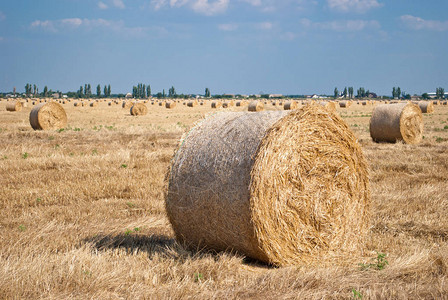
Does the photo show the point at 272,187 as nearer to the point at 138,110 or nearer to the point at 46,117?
the point at 46,117

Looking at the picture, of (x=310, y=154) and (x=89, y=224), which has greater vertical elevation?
(x=310, y=154)

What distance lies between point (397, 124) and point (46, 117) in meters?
14.7

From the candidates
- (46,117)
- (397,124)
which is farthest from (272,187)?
(46,117)

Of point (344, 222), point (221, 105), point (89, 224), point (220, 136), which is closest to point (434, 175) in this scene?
point (344, 222)

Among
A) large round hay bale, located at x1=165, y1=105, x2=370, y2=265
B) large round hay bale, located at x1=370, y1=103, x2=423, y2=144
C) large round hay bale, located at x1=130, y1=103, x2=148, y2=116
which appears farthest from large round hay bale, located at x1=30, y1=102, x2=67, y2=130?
large round hay bale, located at x1=165, y1=105, x2=370, y2=265

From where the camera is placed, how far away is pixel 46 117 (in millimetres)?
22672

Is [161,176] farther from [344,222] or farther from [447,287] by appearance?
[447,287]

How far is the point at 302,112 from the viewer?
6.09m

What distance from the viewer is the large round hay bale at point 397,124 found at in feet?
56.4

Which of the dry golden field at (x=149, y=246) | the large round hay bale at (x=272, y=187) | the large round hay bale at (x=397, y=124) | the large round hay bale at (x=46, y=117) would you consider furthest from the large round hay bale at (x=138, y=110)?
the large round hay bale at (x=272, y=187)

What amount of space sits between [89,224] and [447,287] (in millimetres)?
4671

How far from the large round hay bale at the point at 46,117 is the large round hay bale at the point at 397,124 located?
542 inches

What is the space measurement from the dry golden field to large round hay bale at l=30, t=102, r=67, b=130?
34.5ft

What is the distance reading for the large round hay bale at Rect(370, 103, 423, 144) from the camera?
56.4 feet
